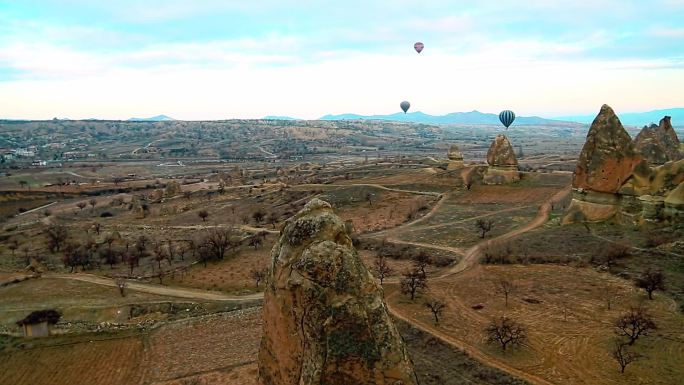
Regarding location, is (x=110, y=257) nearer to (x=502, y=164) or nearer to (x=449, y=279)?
(x=449, y=279)

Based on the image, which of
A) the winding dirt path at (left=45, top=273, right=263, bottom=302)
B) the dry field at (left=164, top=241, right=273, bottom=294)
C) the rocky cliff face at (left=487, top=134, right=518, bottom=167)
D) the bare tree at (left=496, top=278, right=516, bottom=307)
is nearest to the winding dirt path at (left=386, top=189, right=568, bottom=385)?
the bare tree at (left=496, top=278, right=516, bottom=307)

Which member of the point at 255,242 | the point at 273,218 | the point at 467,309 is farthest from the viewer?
the point at 273,218

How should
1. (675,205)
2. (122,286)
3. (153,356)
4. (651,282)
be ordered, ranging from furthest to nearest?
(122,286), (675,205), (153,356), (651,282)

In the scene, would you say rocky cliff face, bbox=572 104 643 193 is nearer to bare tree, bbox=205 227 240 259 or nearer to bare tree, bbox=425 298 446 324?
bare tree, bbox=425 298 446 324

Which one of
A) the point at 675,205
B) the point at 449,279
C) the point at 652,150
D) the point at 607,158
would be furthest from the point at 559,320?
the point at 652,150

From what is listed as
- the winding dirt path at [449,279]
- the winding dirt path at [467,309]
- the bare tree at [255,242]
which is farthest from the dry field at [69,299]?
the winding dirt path at [467,309]

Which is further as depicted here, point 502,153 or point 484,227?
point 502,153

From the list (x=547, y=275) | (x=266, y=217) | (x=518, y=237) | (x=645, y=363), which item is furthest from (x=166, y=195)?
(x=645, y=363)
